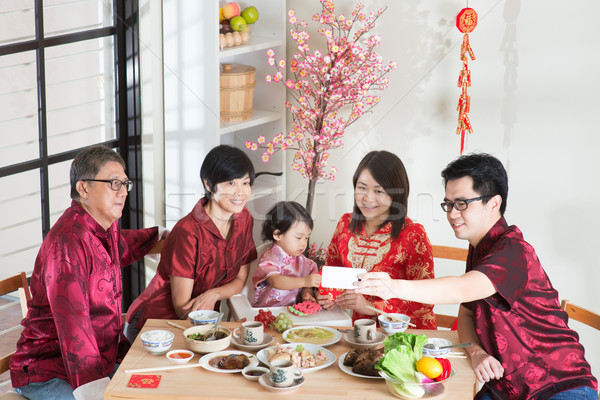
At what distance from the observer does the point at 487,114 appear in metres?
2.64

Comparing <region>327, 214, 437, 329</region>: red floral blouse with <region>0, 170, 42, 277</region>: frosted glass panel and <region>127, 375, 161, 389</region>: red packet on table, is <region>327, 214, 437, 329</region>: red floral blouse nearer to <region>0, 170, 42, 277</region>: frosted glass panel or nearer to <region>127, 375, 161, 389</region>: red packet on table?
<region>127, 375, 161, 389</region>: red packet on table

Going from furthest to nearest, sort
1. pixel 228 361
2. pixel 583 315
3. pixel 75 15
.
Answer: pixel 75 15
pixel 583 315
pixel 228 361

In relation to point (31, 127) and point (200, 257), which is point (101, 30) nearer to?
point (31, 127)

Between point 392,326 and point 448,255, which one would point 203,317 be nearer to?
point 392,326

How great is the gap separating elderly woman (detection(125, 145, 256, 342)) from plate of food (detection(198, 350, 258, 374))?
1.34 ft

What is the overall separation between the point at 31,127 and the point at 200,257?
0.79 metres

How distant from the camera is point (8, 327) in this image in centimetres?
252

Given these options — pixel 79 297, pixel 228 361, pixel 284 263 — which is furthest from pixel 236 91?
pixel 228 361

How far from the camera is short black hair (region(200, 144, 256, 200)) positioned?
2.16m

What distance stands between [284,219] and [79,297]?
80cm

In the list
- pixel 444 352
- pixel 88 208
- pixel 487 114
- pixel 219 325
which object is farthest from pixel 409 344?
pixel 487 114

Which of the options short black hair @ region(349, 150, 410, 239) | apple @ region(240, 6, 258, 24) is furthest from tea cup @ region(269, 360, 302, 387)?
apple @ region(240, 6, 258, 24)

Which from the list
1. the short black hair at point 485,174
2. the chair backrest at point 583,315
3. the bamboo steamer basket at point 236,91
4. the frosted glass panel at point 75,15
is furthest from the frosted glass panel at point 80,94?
the chair backrest at point 583,315

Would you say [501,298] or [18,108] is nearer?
[501,298]
